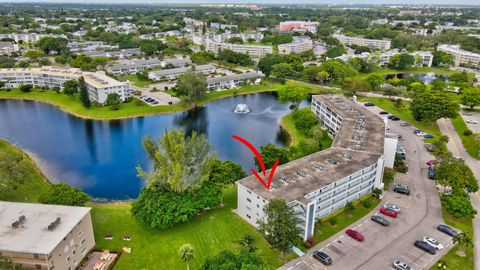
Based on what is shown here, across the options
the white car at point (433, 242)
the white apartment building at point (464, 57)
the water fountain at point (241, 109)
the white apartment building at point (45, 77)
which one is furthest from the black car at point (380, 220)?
the white apartment building at point (464, 57)

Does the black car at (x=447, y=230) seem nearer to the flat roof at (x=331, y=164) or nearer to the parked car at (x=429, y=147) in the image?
the flat roof at (x=331, y=164)

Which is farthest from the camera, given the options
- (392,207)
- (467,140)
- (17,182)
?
(467,140)

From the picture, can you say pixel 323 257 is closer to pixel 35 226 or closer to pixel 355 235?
pixel 355 235

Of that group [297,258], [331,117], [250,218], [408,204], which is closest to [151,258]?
[250,218]

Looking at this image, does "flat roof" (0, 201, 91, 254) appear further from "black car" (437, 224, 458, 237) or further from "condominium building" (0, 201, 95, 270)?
"black car" (437, 224, 458, 237)

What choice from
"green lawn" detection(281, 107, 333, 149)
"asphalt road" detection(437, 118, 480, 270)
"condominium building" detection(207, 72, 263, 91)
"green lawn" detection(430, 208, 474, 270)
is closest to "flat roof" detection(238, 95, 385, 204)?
"green lawn" detection(281, 107, 333, 149)

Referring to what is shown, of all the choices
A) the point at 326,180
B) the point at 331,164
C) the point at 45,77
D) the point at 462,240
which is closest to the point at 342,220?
the point at 326,180

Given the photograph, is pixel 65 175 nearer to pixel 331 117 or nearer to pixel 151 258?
pixel 151 258
